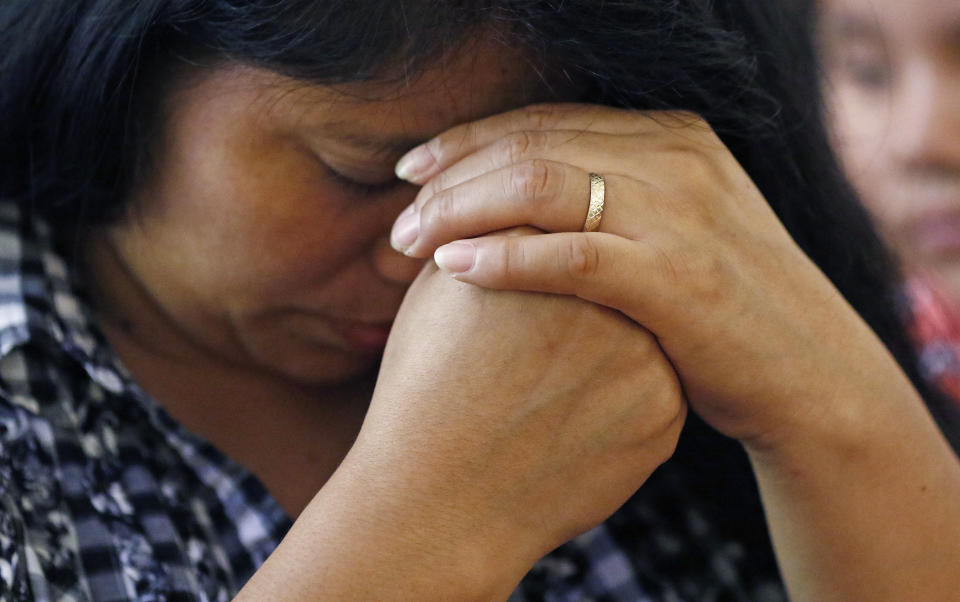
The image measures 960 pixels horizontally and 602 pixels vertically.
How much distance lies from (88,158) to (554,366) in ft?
1.68

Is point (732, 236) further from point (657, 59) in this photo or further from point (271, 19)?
point (271, 19)

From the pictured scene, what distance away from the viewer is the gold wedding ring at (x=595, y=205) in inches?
33.7

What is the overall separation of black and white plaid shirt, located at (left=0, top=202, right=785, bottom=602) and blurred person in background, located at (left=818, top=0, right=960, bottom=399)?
0.93 meters

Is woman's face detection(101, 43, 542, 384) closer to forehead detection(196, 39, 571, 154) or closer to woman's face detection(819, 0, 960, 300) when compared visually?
forehead detection(196, 39, 571, 154)

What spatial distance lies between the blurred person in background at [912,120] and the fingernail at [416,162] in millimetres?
1126

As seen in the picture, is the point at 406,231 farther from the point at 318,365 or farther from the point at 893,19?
the point at 893,19

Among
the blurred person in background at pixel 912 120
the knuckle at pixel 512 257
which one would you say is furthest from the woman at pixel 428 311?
the blurred person in background at pixel 912 120

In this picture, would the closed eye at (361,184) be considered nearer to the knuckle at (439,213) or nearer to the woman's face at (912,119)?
the knuckle at (439,213)

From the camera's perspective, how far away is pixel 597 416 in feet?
2.87

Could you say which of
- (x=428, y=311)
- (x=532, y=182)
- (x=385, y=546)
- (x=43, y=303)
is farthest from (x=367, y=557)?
(x=43, y=303)

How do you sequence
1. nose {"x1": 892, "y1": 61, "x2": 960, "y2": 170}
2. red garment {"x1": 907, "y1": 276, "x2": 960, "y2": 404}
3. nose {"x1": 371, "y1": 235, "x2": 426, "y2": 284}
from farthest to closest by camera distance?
nose {"x1": 892, "y1": 61, "x2": 960, "y2": 170}, red garment {"x1": 907, "y1": 276, "x2": 960, "y2": 404}, nose {"x1": 371, "y1": 235, "x2": 426, "y2": 284}

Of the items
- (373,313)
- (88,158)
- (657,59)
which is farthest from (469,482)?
(88,158)

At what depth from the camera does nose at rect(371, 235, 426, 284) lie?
3.29 ft

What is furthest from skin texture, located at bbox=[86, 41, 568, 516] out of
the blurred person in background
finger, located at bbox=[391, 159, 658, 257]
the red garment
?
the blurred person in background
